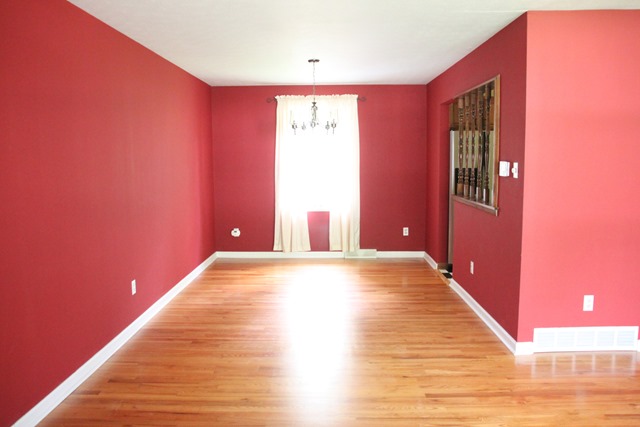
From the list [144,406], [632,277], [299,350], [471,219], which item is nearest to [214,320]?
[299,350]

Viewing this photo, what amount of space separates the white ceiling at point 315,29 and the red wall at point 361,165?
1195mm

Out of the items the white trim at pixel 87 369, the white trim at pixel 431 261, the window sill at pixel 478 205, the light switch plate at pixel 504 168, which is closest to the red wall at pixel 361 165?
the white trim at pixel 431 261

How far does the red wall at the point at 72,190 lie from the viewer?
8.05 feet

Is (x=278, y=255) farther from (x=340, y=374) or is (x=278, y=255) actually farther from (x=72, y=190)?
(x=72, y=190)

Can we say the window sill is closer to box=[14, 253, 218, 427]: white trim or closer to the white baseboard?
the white baseboard

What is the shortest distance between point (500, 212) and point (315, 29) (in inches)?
79.7

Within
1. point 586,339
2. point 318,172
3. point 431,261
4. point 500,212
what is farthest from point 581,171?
point 318,172

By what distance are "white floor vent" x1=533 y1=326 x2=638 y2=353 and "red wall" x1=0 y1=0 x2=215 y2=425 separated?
3164 millimetres

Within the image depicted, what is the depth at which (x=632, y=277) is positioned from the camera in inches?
136

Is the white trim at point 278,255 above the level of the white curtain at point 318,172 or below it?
below

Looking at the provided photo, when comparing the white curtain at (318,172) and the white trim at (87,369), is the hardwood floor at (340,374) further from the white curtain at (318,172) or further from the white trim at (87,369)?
the white curtain at (318,172)

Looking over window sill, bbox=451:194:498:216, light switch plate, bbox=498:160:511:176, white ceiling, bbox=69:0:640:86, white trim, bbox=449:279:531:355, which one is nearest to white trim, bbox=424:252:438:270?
white trim, bbox=449:279:531:355

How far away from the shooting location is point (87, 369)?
318 centimetres

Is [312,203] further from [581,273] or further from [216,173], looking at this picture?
[581,273]
